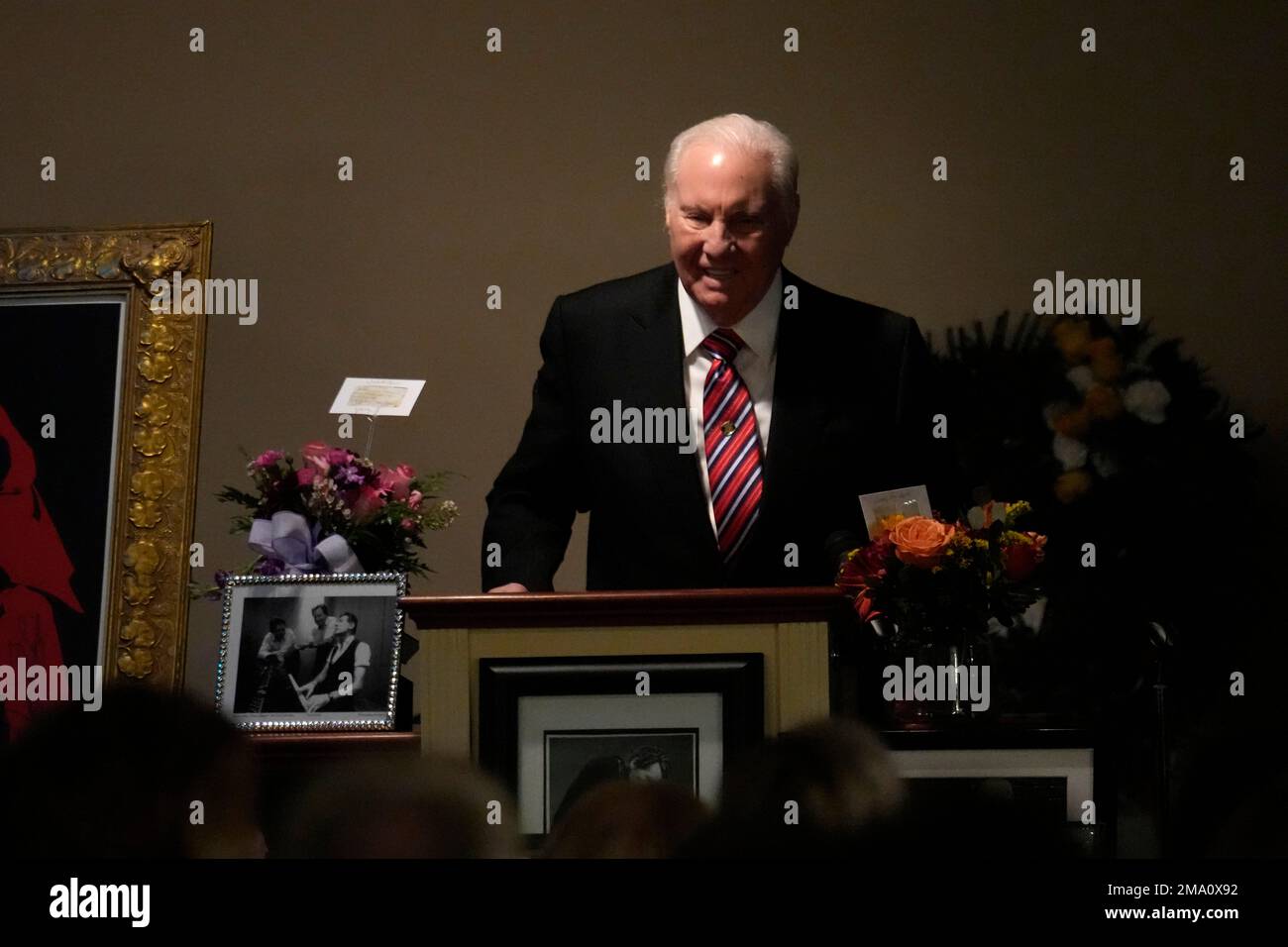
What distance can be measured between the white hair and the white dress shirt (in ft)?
0.47

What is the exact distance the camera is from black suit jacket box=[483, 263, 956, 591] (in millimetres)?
2688

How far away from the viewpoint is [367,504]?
2.95m

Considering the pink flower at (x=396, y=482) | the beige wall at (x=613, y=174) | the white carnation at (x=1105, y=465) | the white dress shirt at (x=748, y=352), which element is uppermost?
the beige wall at (x=613, y=174)

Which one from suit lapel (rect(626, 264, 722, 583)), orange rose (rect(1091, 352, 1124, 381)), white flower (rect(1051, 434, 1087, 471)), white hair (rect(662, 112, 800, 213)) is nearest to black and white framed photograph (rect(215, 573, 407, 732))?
suit lapel (rect(626, 264, 722, 583))

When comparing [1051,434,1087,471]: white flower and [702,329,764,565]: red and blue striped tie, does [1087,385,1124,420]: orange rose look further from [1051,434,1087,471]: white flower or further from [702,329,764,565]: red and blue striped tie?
[702,329,764,565]: red and blue striped tie

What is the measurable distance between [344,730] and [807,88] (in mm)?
2648

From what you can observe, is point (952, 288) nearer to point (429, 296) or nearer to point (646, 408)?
point (429, 296)

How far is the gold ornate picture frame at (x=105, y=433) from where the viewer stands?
468 cm

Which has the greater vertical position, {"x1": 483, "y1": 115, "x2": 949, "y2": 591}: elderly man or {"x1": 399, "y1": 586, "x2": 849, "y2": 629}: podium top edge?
{"x1": 483, "y1": 115, "x2": 949, "y2": 591}: elderly man

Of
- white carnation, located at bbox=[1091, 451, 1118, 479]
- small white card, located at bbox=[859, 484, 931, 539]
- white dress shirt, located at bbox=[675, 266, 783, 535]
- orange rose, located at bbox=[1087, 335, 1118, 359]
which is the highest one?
orange rose, located at bbox=[1087, 335, 1118, 359]

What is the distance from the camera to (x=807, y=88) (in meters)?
4.68

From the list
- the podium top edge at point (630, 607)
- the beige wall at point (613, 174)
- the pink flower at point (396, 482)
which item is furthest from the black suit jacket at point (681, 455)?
the beige wall at point (613, 174)

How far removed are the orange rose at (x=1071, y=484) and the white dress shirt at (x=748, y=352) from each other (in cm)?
154

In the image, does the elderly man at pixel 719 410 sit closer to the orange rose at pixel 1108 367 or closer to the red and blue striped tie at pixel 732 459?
the red and blue striped tie at pixel 732 459
